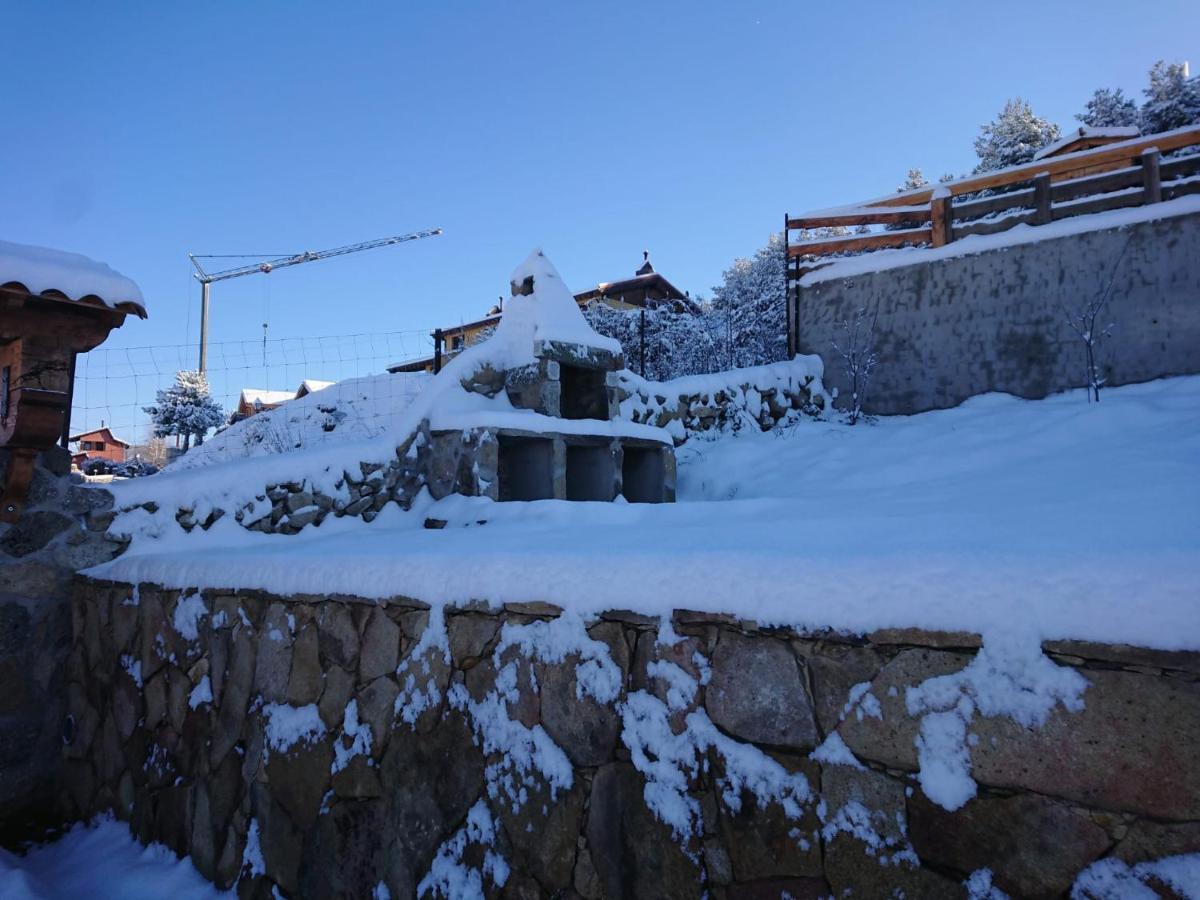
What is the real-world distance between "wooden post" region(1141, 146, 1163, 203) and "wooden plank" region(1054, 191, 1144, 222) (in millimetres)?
80

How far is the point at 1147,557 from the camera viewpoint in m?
1.57

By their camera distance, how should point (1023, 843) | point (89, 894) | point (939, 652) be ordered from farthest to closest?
1. point (89, 894)
2. point (939, 652)
3. point (1023, 843)

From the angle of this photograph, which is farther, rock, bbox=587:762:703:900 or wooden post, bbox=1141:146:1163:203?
wooden post, bbox=1141:146:1163:203

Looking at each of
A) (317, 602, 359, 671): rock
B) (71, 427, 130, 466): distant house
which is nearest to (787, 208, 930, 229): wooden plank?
(317, 602, 359, 671): rock

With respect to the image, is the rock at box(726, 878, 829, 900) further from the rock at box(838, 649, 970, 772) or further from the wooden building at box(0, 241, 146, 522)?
the wooden building at box(0, 241, 146, 522)

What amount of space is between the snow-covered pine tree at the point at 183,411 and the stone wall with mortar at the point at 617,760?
18502mm

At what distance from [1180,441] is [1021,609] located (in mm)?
3719

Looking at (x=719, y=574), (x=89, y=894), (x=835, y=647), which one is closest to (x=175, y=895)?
(x=89, y=894)

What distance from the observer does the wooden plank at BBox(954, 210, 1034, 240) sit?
28.5ft

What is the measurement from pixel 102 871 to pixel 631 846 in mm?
3384

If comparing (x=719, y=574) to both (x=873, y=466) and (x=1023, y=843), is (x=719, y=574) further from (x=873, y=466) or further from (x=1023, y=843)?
(x=873, y=466)

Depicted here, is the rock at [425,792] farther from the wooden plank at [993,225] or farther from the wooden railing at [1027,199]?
the wooden plank at [993,225]

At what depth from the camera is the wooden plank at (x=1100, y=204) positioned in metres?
8.08

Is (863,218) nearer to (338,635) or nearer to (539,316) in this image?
(539,316)
